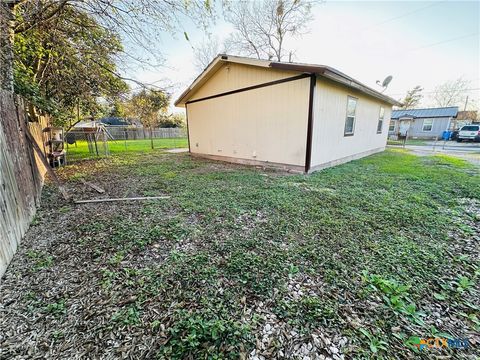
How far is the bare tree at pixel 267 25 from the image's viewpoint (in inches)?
558

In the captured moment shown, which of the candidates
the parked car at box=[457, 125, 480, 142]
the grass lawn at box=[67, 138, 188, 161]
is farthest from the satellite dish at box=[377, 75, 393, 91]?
the grass lawn at box=[67, 138, 188, 161]

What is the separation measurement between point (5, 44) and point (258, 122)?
5602 millimetres

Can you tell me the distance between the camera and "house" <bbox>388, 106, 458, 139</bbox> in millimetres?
20041

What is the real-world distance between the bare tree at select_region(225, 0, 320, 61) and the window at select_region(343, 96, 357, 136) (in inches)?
401

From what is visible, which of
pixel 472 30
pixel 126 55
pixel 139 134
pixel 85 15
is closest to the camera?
pixel 85 15

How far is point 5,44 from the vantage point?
3074 millimetres

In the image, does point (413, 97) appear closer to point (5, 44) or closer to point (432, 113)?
point (432, 113)

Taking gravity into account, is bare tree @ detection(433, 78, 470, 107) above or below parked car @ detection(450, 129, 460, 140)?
above

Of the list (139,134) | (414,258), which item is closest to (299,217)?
(414,258)

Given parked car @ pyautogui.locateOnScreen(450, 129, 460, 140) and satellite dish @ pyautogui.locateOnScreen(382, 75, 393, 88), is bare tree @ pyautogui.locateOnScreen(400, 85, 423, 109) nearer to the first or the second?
parked car @ pyautogui.locateOnScreen(450, 129, 460, 140)

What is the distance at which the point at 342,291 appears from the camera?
5.69 ft

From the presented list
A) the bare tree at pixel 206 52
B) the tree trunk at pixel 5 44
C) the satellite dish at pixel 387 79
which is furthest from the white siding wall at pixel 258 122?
the satellite dish at pixel 387 79

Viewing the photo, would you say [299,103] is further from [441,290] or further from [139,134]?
[139,134]

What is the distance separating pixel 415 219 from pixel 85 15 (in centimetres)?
748
